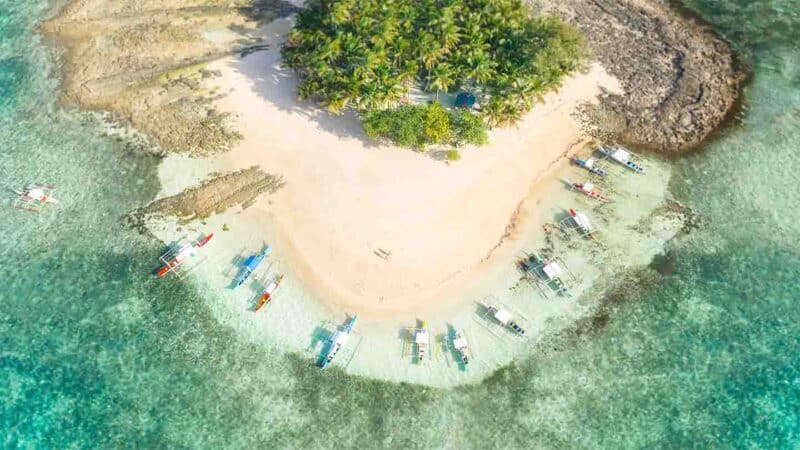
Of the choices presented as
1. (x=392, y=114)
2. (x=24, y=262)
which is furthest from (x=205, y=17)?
(x=24, y=262)

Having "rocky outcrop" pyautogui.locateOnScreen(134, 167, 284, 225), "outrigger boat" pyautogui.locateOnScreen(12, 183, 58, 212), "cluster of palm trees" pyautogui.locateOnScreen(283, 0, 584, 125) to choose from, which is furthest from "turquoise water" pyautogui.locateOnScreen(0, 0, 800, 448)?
"cluster of palm trees" pyautogui.locateOnScreen(283, 0, 584, 125)

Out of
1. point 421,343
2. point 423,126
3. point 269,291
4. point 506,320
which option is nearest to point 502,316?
point 506,320

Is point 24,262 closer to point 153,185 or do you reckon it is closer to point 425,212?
point 153,185

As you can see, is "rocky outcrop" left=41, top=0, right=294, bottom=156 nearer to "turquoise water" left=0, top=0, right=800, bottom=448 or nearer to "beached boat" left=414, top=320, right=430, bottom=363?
"turquoise water" left=0, top=0, right=800, bottom=448

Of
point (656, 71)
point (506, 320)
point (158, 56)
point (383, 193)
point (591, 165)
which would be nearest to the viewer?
point (506, 320)

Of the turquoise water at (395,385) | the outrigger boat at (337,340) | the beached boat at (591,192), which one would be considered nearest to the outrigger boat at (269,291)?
the turquoise water at (395,385)

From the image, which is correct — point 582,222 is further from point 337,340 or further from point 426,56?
point 337,340

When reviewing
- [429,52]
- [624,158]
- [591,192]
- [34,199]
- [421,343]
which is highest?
[429,52]

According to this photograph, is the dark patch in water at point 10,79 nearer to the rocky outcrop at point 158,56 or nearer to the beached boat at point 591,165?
the rocky outcrop at point 158,56
